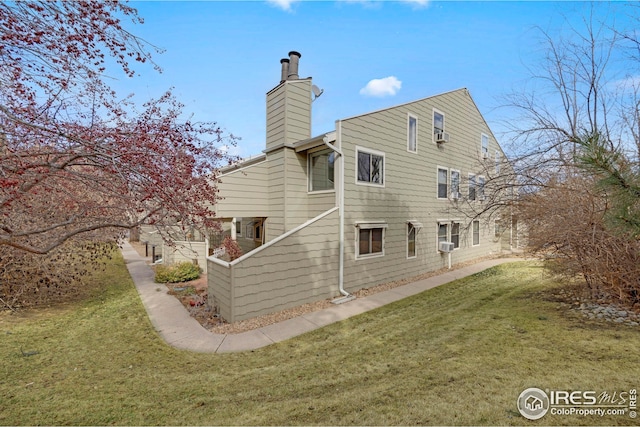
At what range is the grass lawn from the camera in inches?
122

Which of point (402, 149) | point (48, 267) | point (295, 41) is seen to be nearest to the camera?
point (48, 267)

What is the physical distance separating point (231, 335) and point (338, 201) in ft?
15.6

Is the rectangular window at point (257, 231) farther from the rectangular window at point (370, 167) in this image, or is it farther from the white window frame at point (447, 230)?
the white window frame at point (447, 230)

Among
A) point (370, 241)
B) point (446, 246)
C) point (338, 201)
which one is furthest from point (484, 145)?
point (338, 201)

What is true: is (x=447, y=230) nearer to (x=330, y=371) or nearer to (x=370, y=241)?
(x=370, y=241)

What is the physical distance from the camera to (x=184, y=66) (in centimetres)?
535

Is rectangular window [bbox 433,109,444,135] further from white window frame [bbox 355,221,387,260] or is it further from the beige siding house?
white window frame [bbox 355,221,387,260]

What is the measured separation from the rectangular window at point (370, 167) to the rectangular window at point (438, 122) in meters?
4.01

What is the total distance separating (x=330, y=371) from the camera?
4105 millimetres

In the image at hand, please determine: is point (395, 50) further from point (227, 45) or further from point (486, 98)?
point (227, 45)

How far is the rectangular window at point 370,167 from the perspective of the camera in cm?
911

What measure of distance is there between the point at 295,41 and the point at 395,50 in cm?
359

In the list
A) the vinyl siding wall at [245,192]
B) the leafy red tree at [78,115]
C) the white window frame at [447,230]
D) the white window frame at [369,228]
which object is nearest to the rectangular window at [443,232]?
the white window frame at [447,230]

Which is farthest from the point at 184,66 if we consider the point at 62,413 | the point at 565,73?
the point at 565,73
